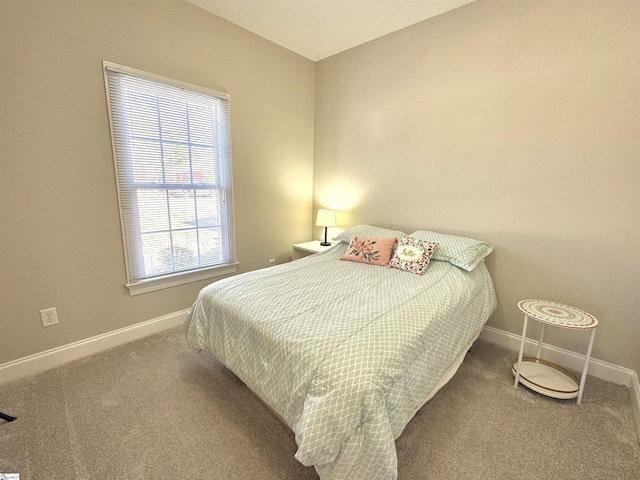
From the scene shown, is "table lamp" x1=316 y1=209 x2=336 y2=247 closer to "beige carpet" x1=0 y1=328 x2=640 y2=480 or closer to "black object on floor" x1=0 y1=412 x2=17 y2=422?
"beige carpet" x1=0 y1=328 x2=640 y2=480

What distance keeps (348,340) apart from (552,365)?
1784 mm

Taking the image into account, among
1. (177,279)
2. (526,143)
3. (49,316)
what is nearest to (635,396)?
(526,143)

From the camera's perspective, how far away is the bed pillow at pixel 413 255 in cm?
215

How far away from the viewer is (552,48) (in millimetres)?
1903

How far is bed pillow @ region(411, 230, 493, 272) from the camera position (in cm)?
211

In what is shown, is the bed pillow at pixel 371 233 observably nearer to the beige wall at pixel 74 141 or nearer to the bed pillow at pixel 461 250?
the bed pillow at pixel 461 250

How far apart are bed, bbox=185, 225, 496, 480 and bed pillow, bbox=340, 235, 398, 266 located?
14 centimetres

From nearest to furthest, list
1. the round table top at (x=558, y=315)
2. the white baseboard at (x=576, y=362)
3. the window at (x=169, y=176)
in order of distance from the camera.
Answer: the round table top at (x=558, y=315) → the white baseboard at (x=576, y=362) → the window at (x=169, y=176)

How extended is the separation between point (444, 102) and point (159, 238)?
2.68 m

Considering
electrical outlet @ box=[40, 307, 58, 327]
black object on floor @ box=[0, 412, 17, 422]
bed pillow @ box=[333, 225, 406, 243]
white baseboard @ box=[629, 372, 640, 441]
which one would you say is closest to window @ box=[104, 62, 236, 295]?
electrical outlet @ box=[40, 307, 58, 327]

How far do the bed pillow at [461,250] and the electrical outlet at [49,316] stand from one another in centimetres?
279

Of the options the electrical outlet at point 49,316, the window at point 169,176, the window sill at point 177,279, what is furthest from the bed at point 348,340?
the electrical outlet at point 49,316

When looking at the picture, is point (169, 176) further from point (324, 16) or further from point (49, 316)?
point (324, 16)

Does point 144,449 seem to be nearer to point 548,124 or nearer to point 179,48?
point 179,48
